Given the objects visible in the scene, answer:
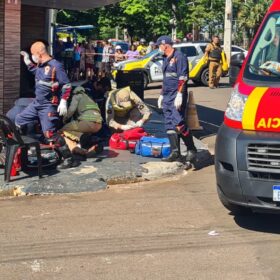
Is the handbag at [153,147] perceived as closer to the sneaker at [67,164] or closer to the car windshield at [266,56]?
the sneaker at [67,164]

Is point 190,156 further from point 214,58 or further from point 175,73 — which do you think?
point 214,58

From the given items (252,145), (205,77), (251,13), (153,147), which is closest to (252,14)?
(251,13)

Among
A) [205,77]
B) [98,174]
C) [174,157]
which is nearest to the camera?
[98,174]

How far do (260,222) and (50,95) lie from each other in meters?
3.51

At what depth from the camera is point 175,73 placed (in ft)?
27.2

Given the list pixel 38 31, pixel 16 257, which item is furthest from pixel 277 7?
pixel 38 31

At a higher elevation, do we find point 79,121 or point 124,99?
point 124,99

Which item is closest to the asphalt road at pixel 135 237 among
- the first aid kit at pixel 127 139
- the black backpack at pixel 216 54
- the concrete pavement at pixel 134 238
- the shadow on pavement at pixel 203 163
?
the concrete pavement at pixel 134 238

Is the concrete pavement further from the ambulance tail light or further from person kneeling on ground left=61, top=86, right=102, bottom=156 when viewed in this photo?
person kneeling on ground left=61, top=86, right=102, bottom=156

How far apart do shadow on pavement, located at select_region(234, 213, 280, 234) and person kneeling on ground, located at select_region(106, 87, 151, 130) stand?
12.6 ft

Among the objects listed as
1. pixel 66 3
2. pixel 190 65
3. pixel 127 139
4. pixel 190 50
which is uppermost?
pixel 66 3

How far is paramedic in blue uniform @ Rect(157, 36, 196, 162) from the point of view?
822 centimetres

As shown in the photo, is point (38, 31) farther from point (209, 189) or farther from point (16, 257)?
point (16, 257)

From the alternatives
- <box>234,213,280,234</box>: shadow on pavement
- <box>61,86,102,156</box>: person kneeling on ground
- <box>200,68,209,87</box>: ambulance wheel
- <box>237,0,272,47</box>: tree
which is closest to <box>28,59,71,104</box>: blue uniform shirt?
<box>61,86,102,156</box>: person kneeling on ground
